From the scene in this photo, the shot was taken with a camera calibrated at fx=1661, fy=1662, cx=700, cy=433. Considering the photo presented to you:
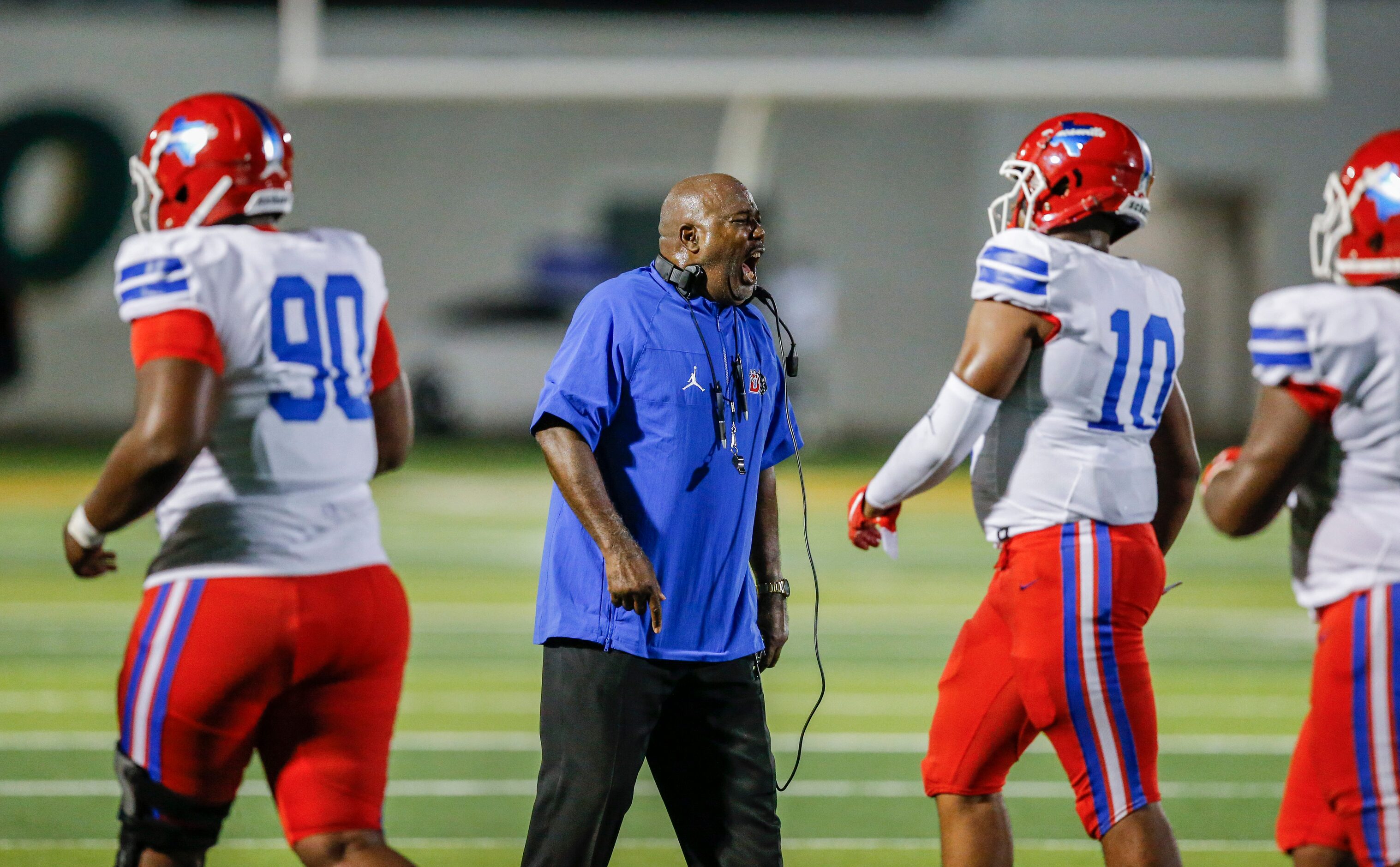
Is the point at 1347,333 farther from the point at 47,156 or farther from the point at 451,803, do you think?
the point at 47,156

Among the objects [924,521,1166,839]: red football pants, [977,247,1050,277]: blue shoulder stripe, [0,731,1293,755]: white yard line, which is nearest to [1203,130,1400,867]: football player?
[924,521,1166,839]: red football pants

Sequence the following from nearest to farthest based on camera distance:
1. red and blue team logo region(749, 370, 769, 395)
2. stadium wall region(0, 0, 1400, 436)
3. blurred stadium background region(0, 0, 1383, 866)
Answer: red and blue team logo region(749, 370, 769, 395), blurred stadium background region(0, 0, 1383, 866), stadium wall region(0, 0, 1400, 436)

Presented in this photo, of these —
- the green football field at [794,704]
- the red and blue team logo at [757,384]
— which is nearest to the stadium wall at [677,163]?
the green football field at [794,704]

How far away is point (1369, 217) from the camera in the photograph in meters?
2.91

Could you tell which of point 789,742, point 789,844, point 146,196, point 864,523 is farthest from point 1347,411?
point 789,742

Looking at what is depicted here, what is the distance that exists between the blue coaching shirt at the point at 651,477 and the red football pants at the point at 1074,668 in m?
0.52

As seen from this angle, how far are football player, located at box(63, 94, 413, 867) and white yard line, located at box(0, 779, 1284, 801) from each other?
7.78 ft

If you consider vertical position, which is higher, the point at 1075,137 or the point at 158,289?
the point at 1075,137

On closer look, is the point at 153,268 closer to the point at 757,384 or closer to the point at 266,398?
the point at 266,398

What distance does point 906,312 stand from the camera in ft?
84.3

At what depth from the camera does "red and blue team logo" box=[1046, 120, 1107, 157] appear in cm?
339

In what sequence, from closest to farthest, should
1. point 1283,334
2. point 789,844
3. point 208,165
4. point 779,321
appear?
point 1283,334
point 208,165
point 779,321
point 789,844

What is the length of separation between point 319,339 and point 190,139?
0.43 m

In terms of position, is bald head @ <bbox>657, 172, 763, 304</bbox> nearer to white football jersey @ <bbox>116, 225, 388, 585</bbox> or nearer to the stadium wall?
white football jersey @ <bbox>116, 225, 388, 585</bbox>
